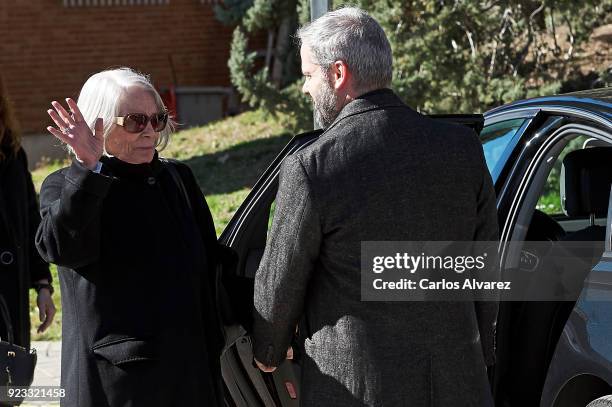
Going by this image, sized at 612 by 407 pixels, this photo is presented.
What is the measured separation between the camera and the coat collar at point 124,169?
298 centimetres

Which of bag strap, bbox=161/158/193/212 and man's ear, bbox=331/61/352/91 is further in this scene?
bag strap, bbox=161/158/193/212

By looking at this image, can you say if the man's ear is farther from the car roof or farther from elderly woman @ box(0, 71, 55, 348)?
elderly woman @ box(0, 71, 55, 348)

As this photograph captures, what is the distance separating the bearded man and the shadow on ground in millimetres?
7835

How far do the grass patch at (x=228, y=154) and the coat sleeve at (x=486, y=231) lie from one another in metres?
6.40

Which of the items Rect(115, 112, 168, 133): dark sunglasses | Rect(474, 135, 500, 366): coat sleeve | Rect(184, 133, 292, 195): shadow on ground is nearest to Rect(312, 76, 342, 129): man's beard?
Rect(474, 135, 500, 366): coat sleeve

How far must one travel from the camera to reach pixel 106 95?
9.82ft

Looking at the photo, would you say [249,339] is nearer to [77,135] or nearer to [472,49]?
[77,135]

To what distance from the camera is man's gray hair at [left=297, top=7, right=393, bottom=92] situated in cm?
271

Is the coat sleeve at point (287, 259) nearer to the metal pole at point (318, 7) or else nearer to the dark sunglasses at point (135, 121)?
the dark sunglasses at point (135, 121)

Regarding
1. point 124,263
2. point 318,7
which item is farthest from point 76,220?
point 318,7

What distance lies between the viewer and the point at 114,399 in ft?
9.44

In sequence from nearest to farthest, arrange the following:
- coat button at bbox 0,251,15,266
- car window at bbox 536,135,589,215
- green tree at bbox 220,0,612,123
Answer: coat button at bbox 0,251,15,266 → car window at bbox 536,135,589,215 → green tree at bbox 220,0,612,123

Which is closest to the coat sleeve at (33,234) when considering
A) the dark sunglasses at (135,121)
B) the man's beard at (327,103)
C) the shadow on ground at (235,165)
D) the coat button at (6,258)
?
the coat button at (6,258)

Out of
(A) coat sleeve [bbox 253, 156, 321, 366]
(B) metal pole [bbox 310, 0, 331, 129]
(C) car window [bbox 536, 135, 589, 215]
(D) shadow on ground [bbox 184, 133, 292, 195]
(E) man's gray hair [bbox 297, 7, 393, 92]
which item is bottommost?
(D) shadow on ground [bbox 184, 133, 292, 195]
